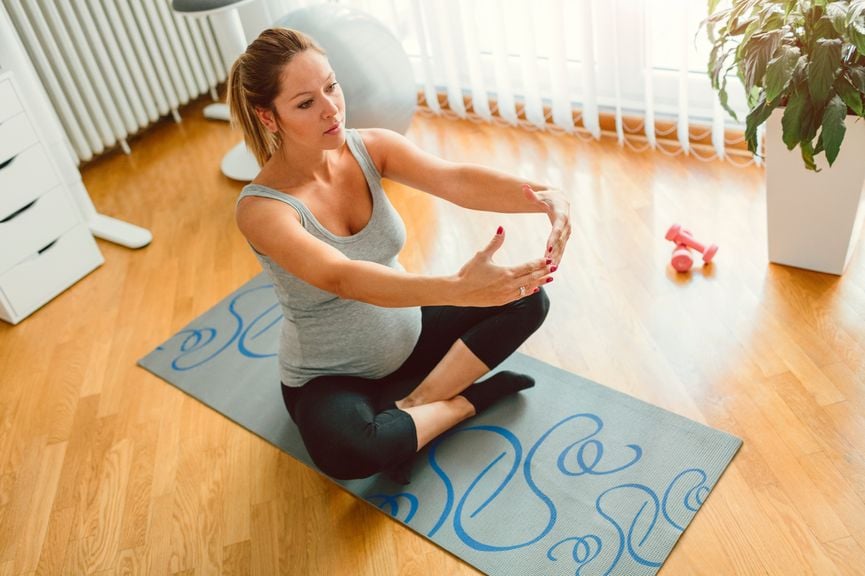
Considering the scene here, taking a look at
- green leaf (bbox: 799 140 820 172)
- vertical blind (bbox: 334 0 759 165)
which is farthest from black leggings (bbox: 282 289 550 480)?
vertical blind (bbox: 334 0 759 165)

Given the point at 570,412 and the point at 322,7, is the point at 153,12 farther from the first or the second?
the point at 570,412

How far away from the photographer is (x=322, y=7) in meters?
2.72

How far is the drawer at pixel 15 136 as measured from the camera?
2.47 metres

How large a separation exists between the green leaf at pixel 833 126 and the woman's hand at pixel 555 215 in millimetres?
581

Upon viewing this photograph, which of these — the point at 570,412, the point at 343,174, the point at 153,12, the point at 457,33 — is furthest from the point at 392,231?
the point at 153,12

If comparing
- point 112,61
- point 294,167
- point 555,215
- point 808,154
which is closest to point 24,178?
point 112,61

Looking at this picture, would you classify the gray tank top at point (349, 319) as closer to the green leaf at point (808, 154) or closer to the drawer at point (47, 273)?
the green leaf at point (808, 154)

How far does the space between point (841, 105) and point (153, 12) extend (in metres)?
2.63

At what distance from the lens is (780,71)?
5.84ft

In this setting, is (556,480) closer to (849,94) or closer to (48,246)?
(849,94)

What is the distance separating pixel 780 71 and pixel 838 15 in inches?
5.8

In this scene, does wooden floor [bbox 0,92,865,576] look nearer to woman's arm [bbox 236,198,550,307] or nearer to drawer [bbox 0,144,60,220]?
drawer [bbox 0,144,60,220]

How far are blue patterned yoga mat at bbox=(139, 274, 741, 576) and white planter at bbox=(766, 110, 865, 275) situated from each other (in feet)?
1.98

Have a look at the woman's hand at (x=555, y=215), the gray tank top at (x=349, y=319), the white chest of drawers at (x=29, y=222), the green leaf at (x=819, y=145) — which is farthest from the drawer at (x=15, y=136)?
the green leaf at (x=819, y=145)
